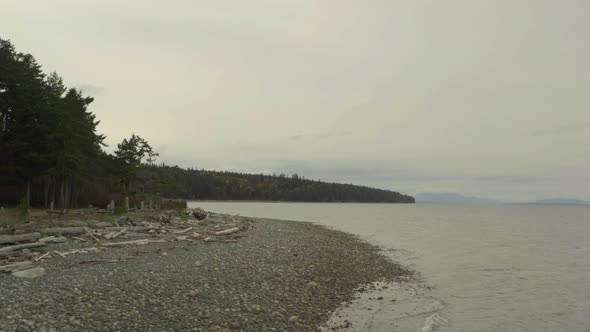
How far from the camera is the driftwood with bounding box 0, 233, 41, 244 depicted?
60.3 ft

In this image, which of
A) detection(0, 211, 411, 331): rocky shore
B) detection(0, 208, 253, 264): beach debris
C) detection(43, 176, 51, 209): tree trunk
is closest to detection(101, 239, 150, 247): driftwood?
detection(0, 208, 253, 264): beach debris

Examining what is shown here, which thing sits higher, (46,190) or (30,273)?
(46,190)

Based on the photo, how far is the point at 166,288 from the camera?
13570 millimetres

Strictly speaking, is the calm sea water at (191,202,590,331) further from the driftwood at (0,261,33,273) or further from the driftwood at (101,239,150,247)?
the driftwood at (101,239,150,247)

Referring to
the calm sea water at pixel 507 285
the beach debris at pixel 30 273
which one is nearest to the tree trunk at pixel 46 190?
the beach debris at pixel 30 273

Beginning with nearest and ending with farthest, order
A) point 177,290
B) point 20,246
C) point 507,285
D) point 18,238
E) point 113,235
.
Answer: point 177,290
point 20,246
point 18,238
point 507,285
point 113,235

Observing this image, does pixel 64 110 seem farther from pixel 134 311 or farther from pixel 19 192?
pixel 134 311

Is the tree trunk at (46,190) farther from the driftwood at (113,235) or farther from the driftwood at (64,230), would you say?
the driftwood at (113,235)

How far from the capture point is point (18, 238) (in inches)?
752

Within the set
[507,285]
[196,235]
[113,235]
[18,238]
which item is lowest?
[507,285]

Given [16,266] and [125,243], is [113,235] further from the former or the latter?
[16,266]

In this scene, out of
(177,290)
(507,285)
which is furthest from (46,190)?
(507,285)

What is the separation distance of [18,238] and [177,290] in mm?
10683

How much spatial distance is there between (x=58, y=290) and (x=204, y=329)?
184 inches
